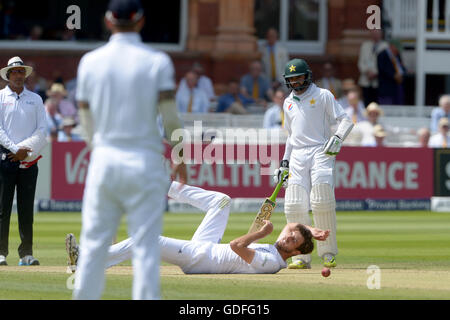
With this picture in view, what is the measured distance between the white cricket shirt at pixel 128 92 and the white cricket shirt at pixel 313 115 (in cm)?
443

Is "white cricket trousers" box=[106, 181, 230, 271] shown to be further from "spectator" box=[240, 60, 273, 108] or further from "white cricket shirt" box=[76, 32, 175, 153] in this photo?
"spectator" box=[240, 60, 273, 108]

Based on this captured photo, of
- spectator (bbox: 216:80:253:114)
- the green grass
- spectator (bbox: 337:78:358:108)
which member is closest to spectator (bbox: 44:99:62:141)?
the green grass

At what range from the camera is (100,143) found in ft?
20.5

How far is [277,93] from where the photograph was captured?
20.1m

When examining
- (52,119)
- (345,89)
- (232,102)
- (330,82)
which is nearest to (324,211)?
(52,119)

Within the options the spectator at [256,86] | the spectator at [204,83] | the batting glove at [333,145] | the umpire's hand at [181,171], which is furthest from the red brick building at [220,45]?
the umpire's hand at [181,171]

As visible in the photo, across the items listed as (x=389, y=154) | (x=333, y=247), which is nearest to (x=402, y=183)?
(x=389, y=154)

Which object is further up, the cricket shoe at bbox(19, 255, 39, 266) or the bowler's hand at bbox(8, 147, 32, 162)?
the bowler's hand at bbox(8, 147, 32, 162)

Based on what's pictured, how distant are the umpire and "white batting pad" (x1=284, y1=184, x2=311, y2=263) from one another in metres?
2.41

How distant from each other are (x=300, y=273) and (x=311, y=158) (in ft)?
3.78

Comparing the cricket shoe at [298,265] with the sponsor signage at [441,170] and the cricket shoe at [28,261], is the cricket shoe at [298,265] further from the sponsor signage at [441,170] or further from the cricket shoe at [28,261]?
the sponsor signage at [441,170]

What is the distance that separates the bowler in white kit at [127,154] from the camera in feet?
20.2

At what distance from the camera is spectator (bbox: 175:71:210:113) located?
20844 mm
